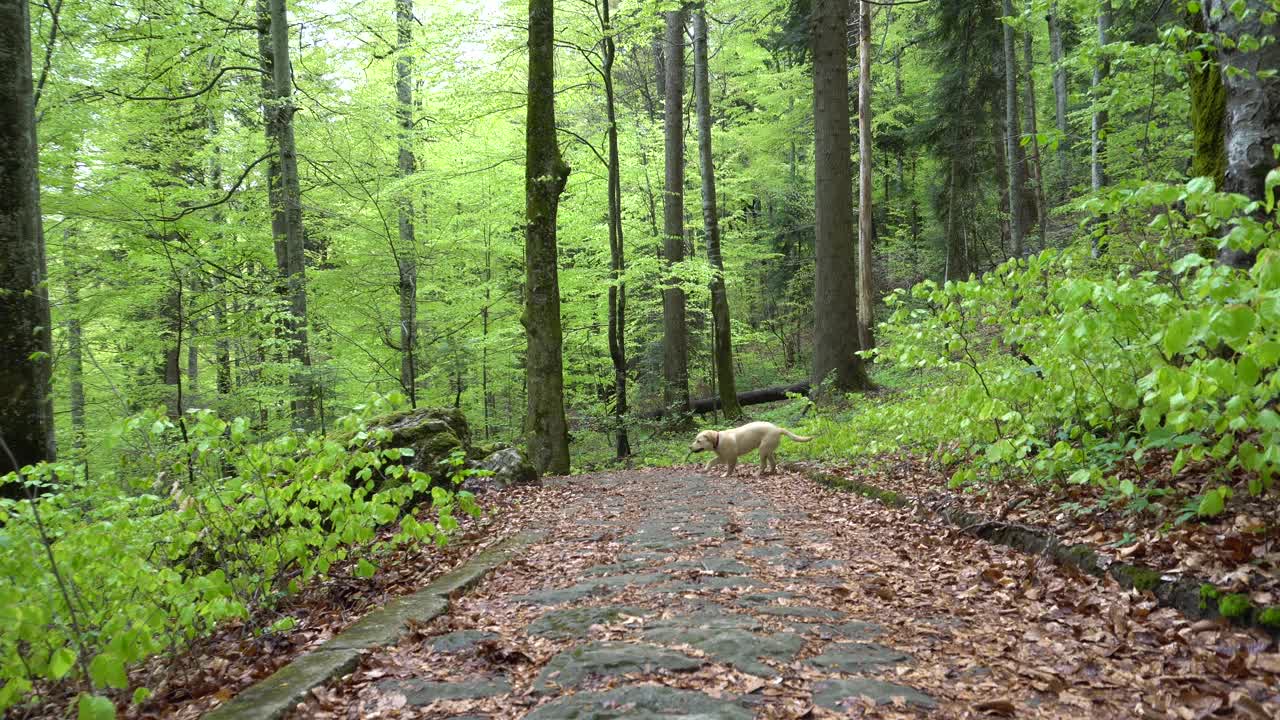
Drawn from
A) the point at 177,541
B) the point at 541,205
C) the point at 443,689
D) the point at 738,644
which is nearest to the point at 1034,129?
the point at 541,205

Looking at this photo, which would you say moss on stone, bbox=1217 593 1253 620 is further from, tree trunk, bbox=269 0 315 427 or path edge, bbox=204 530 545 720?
tree trunk, bbox=269 0 315 427

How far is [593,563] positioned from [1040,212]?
19.9 meters

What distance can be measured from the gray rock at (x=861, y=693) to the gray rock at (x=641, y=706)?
303 mm

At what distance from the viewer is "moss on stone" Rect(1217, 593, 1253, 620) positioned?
2.42 metres

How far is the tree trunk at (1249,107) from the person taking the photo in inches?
137

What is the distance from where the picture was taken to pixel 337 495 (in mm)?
3471

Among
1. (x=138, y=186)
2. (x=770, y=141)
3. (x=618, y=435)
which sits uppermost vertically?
(x=770, y=141)

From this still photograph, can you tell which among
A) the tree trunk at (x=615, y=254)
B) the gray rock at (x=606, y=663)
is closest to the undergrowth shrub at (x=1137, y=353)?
the gray rock at (x=606, y=663)

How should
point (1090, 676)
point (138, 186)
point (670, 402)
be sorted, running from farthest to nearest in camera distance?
1. point (670, 402)
2. point (138, 186)
3. point (1090, 676)

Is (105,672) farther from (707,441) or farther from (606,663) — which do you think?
(707,441)

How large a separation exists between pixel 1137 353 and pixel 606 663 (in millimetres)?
2797

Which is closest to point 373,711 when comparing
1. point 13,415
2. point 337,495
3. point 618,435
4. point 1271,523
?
point 337,495

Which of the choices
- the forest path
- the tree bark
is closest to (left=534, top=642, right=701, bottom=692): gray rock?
the forest path

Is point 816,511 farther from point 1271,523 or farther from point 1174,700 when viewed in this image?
point 1174,700
